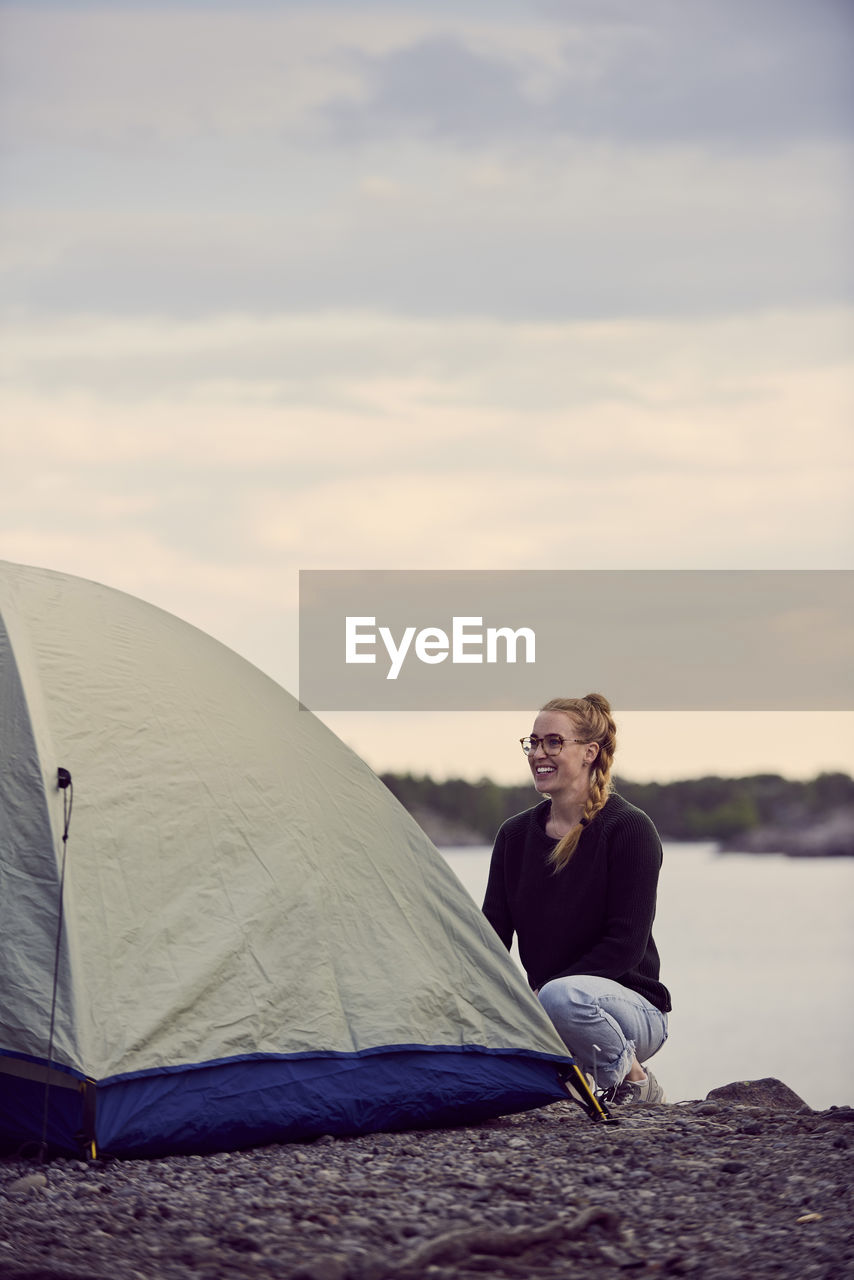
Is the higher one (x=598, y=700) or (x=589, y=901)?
(x=598, y=700)

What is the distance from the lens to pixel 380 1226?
3.86 metres

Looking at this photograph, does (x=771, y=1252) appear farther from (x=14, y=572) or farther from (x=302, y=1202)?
(x=14, y=572)

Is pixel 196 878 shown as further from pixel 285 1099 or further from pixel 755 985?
pixel 755 985

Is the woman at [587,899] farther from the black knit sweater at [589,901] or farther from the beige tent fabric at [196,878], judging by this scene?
the beige tent fabric at [196,878]

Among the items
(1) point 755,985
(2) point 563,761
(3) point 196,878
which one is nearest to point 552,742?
(2) point 563,761

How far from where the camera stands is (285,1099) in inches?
192

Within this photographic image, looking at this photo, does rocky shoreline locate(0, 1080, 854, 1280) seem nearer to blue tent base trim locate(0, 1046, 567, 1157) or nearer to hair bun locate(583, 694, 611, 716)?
blue tent base trim locate(0, 1046, 567, 1157)

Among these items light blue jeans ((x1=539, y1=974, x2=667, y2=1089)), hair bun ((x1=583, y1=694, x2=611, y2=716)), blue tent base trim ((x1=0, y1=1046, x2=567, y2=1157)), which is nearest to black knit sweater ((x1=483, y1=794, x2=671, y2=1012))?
light blue jeans ((x1=539, y1=974, x2=667, y2=1089))

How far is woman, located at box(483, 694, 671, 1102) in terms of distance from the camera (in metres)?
5.65

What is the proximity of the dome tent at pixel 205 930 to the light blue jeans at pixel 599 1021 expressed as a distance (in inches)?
10.5

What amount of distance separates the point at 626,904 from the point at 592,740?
2.40 feet

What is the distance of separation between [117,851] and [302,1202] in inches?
56.4

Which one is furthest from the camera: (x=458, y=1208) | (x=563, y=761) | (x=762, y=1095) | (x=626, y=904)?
(x=762, y=1095)

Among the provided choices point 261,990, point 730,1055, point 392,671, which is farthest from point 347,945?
point 730,1055
